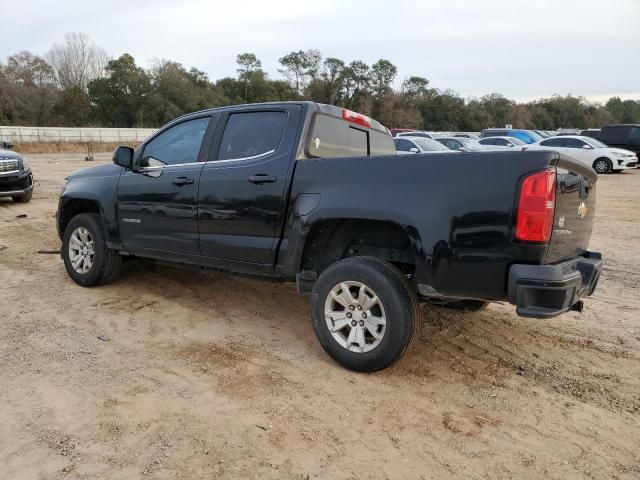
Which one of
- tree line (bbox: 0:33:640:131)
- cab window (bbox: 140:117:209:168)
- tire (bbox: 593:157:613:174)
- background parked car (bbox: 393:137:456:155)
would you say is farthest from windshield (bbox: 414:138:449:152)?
tree line (bbox: 0:33:640:131)

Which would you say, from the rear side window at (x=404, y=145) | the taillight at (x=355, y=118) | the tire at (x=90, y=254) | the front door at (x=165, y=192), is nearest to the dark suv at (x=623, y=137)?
the rear side window at (x=404, y=145)

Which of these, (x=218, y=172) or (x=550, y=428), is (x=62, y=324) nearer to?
(x=218, y=172)

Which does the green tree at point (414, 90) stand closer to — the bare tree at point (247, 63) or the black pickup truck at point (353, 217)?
the bare tree at point (247, 63)

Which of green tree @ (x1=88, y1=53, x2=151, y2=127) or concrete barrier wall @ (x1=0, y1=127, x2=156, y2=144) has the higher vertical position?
green tree @ (x1=88, y1=53, x2=151, y2=127)

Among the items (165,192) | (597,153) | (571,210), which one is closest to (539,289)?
(571,210)

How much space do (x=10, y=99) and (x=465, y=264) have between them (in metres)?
64.8

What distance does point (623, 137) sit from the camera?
24.6 meters

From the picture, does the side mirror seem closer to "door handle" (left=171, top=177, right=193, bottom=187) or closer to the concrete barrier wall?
"door handle" (left=171, top=177, right=193, bottom=187)

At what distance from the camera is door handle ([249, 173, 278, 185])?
4.07 meters

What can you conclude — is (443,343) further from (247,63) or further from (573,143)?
(247,63)

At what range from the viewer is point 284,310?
5.11 m

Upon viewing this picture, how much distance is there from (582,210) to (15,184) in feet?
38.7

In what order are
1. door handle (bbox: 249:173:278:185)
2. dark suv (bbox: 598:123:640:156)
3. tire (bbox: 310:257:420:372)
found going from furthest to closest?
dark suv (bbox: 598:123:640:156) → door handle (bbox: 249:173:278:185) → tire (bbox: 310:257:420:372)

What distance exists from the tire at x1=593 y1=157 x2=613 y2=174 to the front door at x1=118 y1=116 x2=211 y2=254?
69.0 feet
